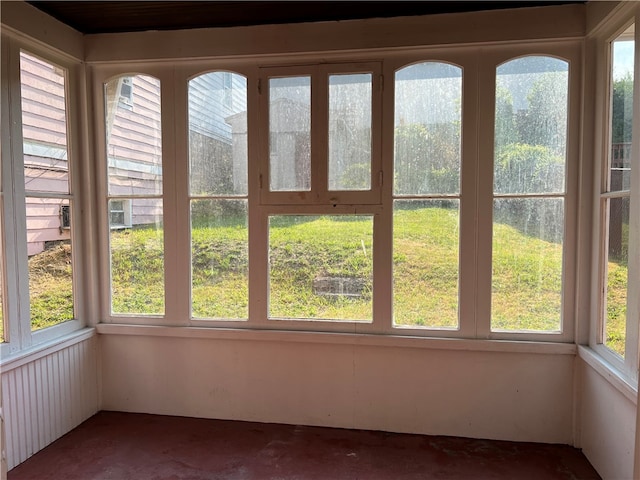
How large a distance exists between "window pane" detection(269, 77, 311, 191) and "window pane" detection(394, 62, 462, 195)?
2.00 feet

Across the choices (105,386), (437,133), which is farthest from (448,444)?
(105,386)

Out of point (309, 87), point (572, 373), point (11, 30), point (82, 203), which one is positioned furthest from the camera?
point (82, 203)

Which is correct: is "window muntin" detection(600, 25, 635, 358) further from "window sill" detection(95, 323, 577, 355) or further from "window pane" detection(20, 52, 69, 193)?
"window pane" detection(20, 52, 69, 193)

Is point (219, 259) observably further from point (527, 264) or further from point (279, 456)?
point (527, 264)

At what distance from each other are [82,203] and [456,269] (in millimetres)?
2668

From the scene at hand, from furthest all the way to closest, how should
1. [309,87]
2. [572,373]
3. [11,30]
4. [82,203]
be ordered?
[82,203] → [309,87] → [572,373] → [11,30]

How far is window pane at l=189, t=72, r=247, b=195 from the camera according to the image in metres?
2.83

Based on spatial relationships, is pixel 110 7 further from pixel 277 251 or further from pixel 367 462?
pixel 367 462

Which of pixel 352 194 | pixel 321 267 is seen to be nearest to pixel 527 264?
pixel 352 194

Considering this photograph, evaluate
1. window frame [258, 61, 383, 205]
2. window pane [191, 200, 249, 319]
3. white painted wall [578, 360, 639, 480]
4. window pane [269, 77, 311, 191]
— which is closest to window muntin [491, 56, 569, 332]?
A: white painted wall [578, 360, 639, 480]

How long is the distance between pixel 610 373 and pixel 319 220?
186 cm

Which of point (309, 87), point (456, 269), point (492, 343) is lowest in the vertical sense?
point (492, 343)

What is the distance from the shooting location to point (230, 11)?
101 inches

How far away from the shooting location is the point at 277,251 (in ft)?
9.31
